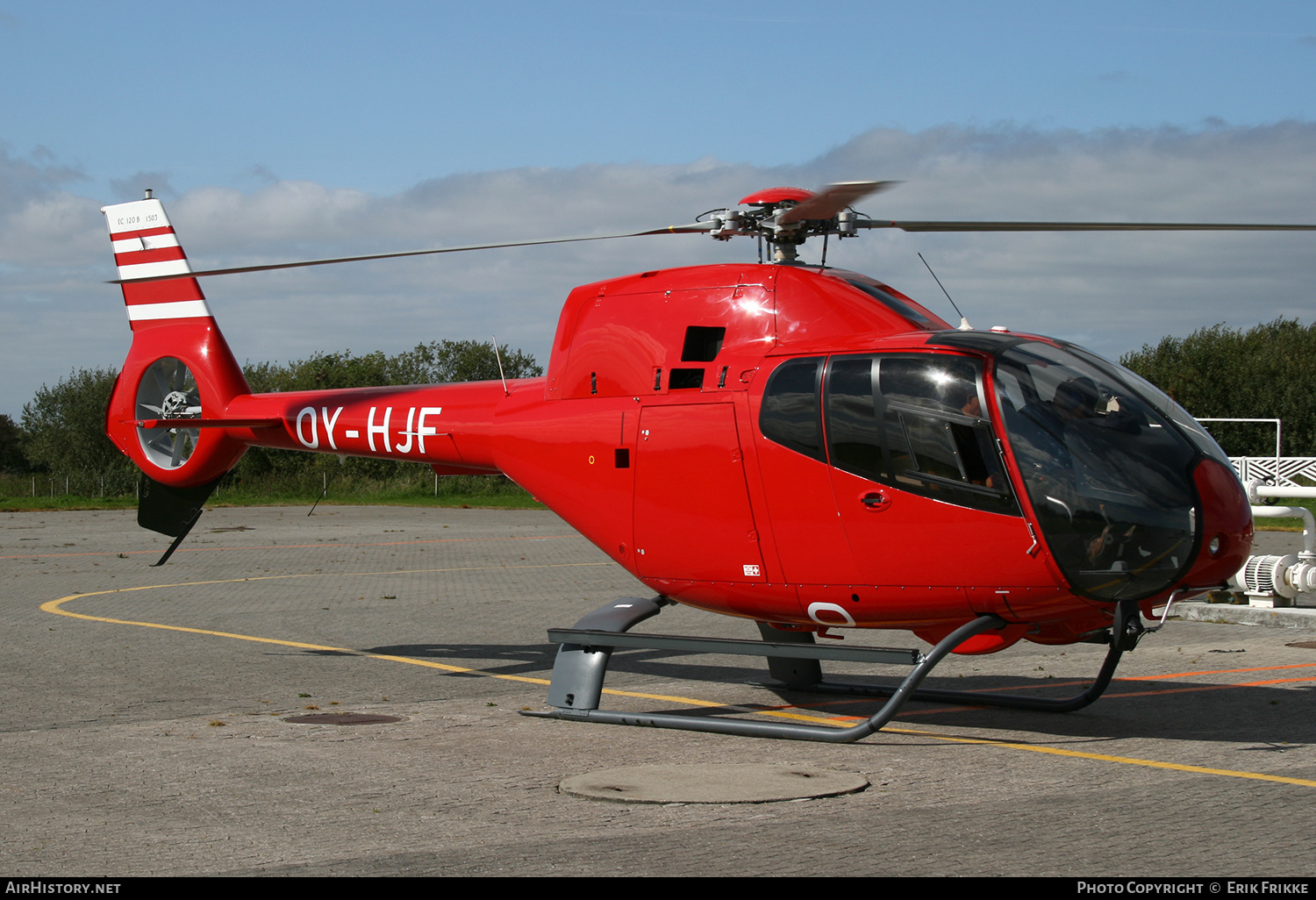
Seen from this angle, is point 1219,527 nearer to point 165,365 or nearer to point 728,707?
point 728,707

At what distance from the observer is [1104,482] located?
782 cm

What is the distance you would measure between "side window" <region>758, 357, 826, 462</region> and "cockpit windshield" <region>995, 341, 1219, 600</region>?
1.33m

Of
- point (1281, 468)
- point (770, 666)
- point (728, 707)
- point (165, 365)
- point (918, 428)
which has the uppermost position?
point (165, 365)

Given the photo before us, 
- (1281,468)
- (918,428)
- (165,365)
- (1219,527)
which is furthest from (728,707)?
(1281,468)

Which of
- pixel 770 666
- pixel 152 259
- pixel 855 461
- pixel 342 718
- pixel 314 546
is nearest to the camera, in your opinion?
pixel 855 461

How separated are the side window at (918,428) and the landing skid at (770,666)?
1.06 metres

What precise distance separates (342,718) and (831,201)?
561 centimetres

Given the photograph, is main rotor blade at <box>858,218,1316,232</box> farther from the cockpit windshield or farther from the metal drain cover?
the metal drain cover

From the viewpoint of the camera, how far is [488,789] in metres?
7.45

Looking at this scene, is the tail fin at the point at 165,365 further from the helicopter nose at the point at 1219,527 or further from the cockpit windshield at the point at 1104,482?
the helicopter nose at the point at 1219,527

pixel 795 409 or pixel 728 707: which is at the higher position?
pixel 795 409

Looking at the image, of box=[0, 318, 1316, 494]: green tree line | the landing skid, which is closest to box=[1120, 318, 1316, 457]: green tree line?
box=[0, 318, 1316, 494]: green tree line

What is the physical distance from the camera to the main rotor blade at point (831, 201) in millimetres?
8469

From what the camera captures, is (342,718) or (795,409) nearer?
(795,409)
